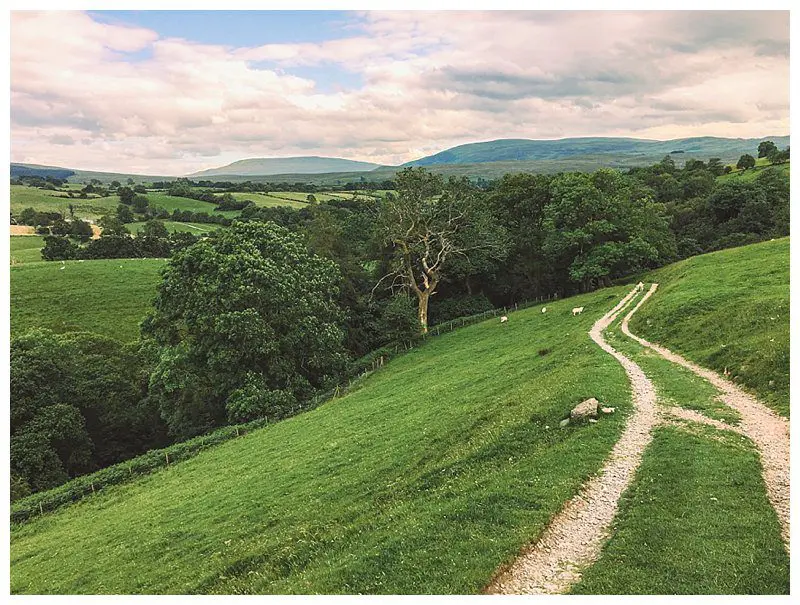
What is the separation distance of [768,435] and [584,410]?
20.7 feet

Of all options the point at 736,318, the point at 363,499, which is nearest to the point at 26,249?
the point at 363,499

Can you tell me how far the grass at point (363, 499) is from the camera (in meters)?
13.6

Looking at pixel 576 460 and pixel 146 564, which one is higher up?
pixel 576 460

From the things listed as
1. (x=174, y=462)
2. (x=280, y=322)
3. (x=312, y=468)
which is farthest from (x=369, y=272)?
(x=312, y=468)

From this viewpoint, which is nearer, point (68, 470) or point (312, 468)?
point (312, 468)

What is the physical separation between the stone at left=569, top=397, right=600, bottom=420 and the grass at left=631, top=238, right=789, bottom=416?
727cm

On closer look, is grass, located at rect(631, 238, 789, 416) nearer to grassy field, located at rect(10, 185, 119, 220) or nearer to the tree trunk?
the tree trunk

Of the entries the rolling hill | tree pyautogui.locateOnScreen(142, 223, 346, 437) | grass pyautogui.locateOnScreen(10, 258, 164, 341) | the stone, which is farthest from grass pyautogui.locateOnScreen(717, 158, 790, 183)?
grass pyautogui.locateOnScreen(10, 258, 164, 341)

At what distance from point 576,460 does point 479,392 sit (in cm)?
1423

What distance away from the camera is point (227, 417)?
44.0 m

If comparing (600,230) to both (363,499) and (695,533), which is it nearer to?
(363,499)

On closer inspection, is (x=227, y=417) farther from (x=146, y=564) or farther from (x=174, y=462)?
(x=146, y=564)

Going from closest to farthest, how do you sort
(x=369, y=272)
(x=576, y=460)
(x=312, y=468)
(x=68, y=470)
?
(x=576, y=460)
(x=312, y=468)
(x=68, y=470)
(x=369, y=272)

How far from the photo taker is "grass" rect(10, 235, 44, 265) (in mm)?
96500
